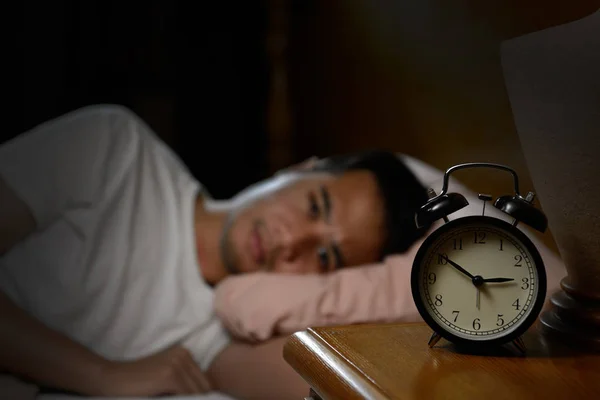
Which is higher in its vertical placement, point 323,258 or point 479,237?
point 479,237

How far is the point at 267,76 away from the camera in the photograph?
2.38 metres

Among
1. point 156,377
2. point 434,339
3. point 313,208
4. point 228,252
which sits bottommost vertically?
point 156,377

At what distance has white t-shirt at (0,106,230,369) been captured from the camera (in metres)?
1.33

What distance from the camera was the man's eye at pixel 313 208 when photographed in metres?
1.46

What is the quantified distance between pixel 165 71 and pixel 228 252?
3.01ft

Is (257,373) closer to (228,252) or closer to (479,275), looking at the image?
(228,252)

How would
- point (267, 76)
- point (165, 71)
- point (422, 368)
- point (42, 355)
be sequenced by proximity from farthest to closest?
1. point (267, 76)
2. point (165, 71)
3. point (42, 355)
4. point (422, 368)

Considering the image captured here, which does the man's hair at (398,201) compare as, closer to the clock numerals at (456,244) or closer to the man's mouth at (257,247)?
the man's mouth at (257,247)

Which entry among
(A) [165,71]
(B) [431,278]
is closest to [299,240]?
(B) [431,278]

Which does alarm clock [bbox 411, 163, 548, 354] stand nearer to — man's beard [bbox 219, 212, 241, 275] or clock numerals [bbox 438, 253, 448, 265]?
clock numerals [bbox 438, 253, 448, 265]

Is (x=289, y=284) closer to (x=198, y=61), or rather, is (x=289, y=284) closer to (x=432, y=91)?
(x=432, y=91)

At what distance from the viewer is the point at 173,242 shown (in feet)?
5.00

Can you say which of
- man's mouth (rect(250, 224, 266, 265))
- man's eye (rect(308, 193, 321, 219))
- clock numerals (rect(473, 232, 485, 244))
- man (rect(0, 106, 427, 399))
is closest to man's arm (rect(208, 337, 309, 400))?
man (rect(0, 106, 427, 399))

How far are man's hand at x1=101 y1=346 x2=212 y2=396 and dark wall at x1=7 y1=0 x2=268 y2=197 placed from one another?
3.50 feet
